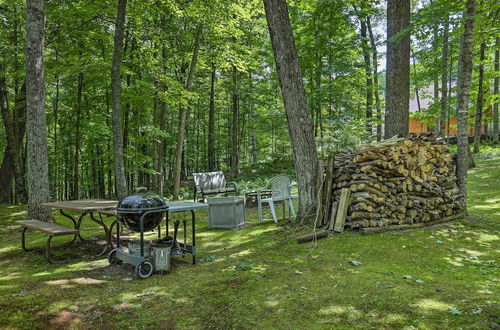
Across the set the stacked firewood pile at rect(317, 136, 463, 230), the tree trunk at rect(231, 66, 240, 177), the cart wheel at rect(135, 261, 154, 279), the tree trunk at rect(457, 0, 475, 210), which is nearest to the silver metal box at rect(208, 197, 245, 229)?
the stacked firewood pile at rect(317, 136, 463, 230)

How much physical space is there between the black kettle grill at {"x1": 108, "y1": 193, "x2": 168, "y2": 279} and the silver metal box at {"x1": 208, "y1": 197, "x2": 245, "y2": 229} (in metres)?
2.49

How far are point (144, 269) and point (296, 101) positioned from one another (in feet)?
12.0

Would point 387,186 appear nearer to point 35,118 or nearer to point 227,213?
point 227,213

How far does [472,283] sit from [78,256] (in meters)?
5.14

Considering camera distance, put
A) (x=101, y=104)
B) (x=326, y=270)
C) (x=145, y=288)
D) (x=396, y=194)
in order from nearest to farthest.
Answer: (x=145, y=288) → (x=326, y=270) → (x=396, y=194) → (x=101, y=104)

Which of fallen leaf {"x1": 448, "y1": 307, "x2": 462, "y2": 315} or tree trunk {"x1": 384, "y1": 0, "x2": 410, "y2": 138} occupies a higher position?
tree trunk {"x1": 384, "y1": 0, "x2": 410, "y2": 138}

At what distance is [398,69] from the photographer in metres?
6.37

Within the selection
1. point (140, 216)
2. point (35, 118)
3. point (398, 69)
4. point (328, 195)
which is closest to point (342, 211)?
point (328, 195)

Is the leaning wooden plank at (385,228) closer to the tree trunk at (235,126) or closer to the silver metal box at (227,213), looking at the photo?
the silver metal box at (227,213)

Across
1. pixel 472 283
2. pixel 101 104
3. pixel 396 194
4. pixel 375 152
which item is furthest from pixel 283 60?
pixel 101 104

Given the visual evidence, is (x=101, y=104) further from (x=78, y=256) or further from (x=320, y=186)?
(x=320, y=186)

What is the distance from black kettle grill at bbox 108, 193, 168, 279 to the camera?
380 cm

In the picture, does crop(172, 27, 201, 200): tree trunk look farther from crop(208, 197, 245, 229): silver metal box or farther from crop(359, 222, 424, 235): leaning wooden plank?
crop(359, 222, 424, 235): leaning wooden plank

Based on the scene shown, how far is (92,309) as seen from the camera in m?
2.90
